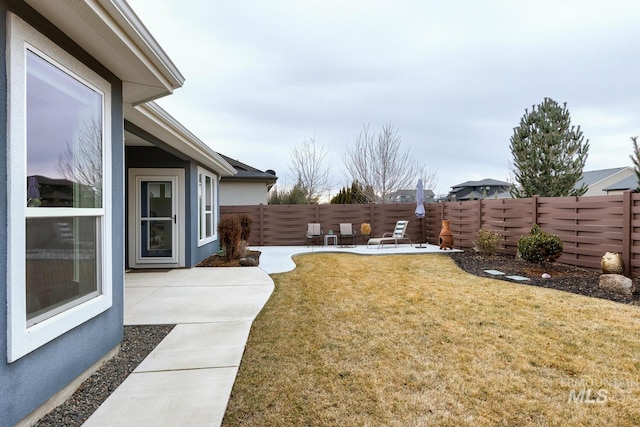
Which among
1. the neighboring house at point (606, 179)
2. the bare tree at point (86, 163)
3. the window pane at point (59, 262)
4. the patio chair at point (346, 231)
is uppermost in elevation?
the neighboring house at point (606, 179)

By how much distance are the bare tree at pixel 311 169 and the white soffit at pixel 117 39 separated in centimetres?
1987

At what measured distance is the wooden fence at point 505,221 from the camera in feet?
21.7

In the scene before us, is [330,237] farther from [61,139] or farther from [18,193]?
[18,193]

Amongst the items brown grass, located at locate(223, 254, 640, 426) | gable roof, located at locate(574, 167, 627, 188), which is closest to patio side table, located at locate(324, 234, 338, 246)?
brown grass, located at locate(223, 254, 640, 426)

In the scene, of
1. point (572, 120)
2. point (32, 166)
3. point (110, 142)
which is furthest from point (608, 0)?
point (32, 166)

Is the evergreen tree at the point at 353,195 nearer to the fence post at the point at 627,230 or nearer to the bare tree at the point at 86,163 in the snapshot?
the fence post at the point at 627,230

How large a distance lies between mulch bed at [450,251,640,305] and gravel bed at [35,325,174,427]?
6.30 metres

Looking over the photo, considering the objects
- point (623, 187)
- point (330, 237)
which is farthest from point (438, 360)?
point (623, 187)

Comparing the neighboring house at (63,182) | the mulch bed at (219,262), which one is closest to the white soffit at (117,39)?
the neighboring house at (63,182)

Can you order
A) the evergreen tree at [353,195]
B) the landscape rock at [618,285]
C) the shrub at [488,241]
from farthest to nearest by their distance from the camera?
the evergreen tree at [353,195] < the shrub at [488,241] < the landscape rock at [618,285]

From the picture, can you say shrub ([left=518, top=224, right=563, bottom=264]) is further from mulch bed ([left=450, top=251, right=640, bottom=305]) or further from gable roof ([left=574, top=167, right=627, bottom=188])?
gable roof ([left=574, top=167, right=627, bottom=188])

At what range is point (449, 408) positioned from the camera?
7.79ft

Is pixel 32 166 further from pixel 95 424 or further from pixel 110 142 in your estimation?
pixel 95 424

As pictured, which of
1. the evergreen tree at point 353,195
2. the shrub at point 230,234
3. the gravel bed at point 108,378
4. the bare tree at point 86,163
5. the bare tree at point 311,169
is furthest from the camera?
the bare tree at point 311,169
